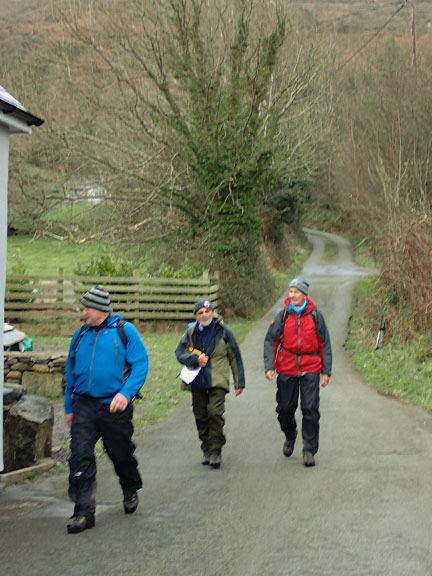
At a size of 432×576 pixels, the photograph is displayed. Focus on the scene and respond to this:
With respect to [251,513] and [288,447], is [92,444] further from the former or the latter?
[288,447]

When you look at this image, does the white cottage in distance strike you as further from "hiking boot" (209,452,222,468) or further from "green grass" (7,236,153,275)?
"green grass" (7,236,153,275)

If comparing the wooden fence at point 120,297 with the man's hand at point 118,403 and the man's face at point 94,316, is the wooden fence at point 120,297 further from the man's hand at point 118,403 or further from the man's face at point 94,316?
the man's hand at point 118,403

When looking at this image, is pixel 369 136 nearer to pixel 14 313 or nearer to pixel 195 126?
pixel 195 126

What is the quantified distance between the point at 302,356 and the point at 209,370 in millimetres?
983

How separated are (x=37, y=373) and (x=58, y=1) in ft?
54.8

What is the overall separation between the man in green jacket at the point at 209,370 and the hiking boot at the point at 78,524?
234 centimetres

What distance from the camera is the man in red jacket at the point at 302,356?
26.5ft

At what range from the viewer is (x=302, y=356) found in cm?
812

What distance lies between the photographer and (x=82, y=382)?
20.0 ft

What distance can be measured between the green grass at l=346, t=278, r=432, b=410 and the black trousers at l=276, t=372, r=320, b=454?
13.7 feet

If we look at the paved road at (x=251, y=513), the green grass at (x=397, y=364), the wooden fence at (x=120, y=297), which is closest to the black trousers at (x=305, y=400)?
the paved road at (x=251, y=513)

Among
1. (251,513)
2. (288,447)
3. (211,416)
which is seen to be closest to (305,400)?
(288,447)

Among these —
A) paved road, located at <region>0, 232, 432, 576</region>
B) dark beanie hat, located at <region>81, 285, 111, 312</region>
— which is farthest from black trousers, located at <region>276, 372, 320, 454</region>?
dark beanie hat, located at <region>81, 285, 111, 312</region>

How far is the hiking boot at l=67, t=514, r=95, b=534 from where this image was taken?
5.73 m
